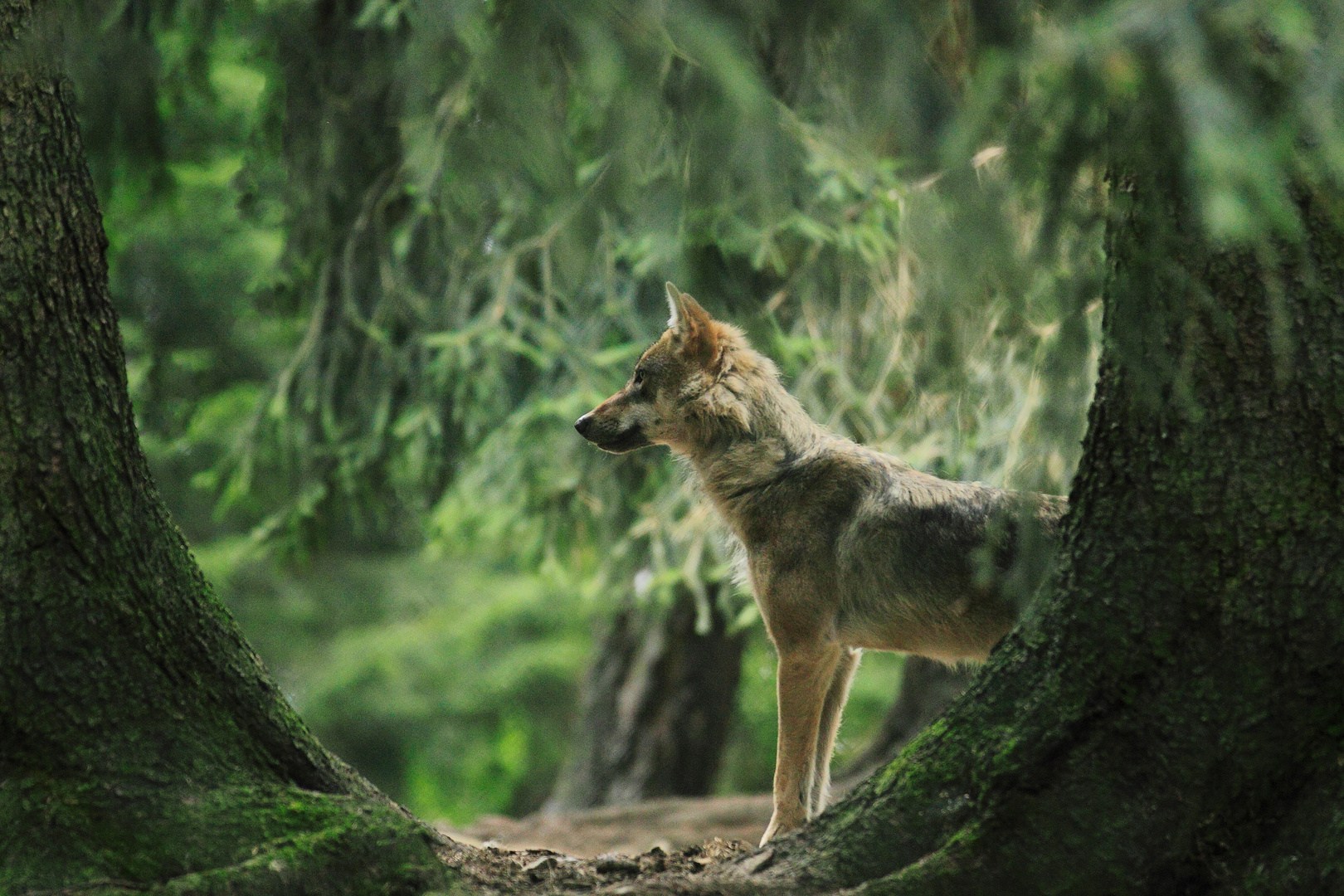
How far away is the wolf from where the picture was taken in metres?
4.14

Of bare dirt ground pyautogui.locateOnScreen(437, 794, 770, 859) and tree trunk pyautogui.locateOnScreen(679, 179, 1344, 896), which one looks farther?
bare dirt ground pyautogui.locateOnScreen(437, 794, 770, 859)

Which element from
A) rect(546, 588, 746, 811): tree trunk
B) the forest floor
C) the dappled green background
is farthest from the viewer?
rect(546, 588, 746, 811): tree trunk

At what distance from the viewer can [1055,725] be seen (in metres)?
2.86

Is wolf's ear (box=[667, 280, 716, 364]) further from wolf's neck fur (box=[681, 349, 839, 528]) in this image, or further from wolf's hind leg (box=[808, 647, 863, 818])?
wolf's hind leg (box=[808, 647, 863, 818])

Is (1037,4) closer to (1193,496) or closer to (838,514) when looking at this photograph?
(1193,496)

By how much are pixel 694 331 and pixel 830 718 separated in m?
1.60

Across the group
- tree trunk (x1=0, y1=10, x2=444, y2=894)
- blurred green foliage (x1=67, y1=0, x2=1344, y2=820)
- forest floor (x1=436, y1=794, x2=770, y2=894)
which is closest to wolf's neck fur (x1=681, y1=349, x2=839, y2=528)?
blurred green foliage (x1=67, y1=0, x2=1344, y2=820)

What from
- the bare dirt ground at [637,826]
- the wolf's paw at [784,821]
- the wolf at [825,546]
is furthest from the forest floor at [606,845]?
the wolf at [825,546]

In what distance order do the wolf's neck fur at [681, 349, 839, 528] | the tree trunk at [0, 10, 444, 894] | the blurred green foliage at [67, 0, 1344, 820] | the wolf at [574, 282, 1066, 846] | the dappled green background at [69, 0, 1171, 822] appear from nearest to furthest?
the blurred green foliage at [67, 0, 1344, 820]
the dappled green background at [69, 0, 1171, 822]
the tree trunk at [0, 10, 444, 894]
the wolf at [574, 282, 1066, 846]
the wolf's neck fur at [681, 349, 839, 528]

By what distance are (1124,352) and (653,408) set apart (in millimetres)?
2478

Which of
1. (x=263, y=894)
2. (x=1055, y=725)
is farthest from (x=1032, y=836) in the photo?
(x=263, y=894)

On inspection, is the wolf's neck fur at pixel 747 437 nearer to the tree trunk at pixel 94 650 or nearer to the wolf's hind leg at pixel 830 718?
the wolf's hind leg at pixel 830 718

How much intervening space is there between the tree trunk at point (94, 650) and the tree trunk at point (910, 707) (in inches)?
270

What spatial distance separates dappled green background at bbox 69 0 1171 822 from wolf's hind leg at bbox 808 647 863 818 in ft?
3.14
